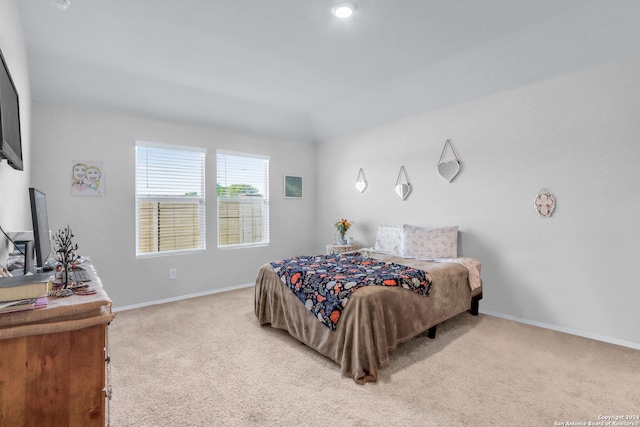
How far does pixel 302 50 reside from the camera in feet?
9.41

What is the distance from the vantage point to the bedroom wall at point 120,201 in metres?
3.33

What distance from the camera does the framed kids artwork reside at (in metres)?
3.43

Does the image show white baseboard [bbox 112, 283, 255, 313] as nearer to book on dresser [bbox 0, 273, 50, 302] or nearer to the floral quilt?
the floral quilt

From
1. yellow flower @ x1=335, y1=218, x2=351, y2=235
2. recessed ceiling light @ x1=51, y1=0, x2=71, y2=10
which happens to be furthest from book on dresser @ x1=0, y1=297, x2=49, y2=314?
yellow flower @ x1=335, y1=218, x2=351, y2=235

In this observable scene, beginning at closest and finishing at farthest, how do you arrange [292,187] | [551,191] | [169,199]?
[551,191]
[169,199]
[292,187]

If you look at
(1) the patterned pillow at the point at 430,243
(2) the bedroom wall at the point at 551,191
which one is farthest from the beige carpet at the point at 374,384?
(1) the patterned pillow at the point at 430,243

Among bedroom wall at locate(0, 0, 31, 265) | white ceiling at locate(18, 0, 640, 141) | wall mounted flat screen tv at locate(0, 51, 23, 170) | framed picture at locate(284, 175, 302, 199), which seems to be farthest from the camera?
framed picture at locate(284, 175, 302, 199)

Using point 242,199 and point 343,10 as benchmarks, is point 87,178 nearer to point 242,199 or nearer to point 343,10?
point 242,199

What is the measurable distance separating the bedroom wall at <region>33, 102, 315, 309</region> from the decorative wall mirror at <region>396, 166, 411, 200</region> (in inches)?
83.1

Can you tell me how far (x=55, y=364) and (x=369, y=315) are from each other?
1693mm

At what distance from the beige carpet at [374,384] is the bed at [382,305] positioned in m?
0.14

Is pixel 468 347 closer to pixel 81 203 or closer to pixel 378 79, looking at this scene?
pixel 378 79

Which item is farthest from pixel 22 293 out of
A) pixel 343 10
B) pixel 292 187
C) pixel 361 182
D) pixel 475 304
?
pixel 292 187

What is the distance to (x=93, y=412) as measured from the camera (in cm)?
A: 107
